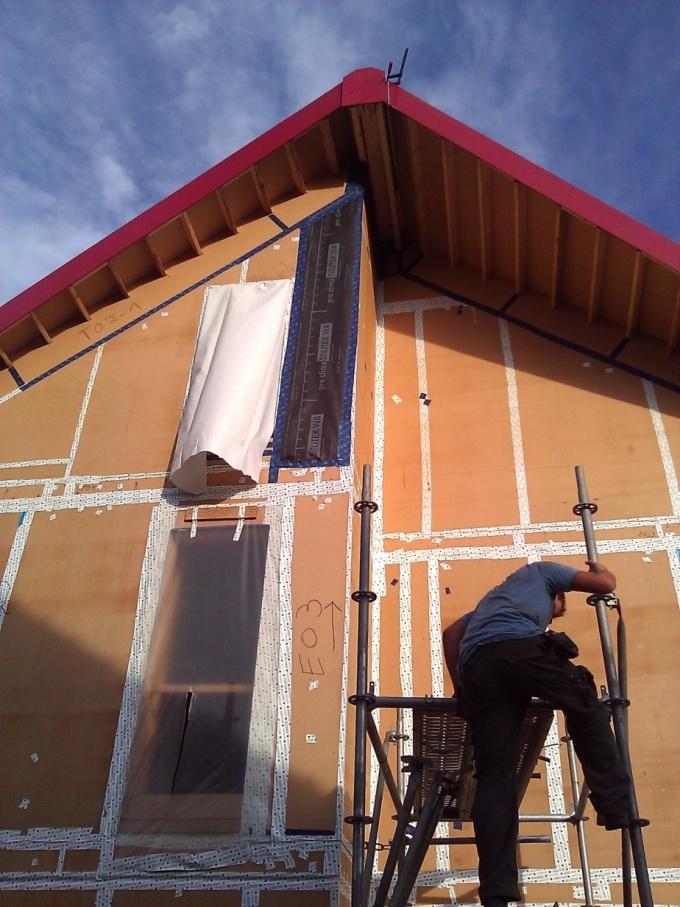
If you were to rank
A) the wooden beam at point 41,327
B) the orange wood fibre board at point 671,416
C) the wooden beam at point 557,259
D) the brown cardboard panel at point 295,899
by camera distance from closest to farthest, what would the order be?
the brown cardboard panel at point 295,899
the orange wood fibre board at point 671,416
the wooden beam at point 557,259
the wooden beam at point 41,327

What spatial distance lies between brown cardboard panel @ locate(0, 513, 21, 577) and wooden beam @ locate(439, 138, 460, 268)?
14.9 feet

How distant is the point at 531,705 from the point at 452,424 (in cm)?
395

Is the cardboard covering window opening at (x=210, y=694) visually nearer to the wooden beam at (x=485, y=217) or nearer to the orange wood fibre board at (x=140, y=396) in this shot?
the orange wood fibre board at (x=140, y=396)

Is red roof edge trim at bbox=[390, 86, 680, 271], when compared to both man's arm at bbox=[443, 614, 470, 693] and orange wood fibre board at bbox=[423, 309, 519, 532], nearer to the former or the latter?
orange wood fibre board at bbox=[423, 309, 519, 532]

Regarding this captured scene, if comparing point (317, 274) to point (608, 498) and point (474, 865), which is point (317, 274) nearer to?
point (608, 498)

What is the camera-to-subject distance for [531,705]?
3455 mm

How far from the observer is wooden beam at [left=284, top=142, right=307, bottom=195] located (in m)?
7.58

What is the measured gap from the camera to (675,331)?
6812 mm

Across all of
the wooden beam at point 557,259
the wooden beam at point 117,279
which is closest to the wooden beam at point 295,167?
the wooden beam at point 117,279

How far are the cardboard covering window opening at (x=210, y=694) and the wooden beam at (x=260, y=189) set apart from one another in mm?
3464

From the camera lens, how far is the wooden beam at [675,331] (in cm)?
660

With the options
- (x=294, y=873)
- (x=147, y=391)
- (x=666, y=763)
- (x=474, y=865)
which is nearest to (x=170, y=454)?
(x=147, y=391)

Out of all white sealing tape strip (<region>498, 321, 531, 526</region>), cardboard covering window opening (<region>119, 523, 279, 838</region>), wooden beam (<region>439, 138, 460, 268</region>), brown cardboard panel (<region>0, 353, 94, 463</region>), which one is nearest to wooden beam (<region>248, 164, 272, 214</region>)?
wooden beam (<region>439, 138, 460, 268</region>)

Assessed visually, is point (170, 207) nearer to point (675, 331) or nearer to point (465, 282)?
point (465, 282)
